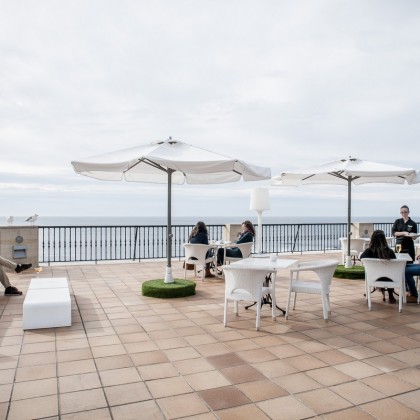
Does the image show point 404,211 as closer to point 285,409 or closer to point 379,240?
point 379,240

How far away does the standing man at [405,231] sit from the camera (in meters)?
6.58

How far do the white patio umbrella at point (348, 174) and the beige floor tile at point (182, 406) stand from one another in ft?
17.1

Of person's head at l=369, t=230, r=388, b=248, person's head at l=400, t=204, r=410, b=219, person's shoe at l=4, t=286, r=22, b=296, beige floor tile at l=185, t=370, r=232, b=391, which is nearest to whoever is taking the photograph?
beige floor tile at l=185, t=370, r=232, b=391

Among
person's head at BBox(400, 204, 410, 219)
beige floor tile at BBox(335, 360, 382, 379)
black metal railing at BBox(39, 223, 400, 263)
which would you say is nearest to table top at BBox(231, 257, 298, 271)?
beige floor tile at BBox(335, 360, 382, 379)

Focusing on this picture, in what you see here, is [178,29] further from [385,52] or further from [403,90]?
[403,90]

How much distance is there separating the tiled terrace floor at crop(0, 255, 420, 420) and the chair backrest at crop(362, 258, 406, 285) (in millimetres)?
442

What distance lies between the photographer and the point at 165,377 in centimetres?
298

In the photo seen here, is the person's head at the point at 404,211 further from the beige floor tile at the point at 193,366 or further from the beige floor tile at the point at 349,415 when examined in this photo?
the beige floor tile at the point at 349,415

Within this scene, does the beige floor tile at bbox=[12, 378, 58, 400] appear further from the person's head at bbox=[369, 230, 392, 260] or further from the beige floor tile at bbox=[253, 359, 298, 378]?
the person's head at bbox=[369, 230, 392, 260]

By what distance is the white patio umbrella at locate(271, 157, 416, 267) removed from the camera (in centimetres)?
666

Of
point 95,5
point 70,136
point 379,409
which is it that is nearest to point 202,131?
point 70,136

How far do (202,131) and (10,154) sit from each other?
14.7 feet

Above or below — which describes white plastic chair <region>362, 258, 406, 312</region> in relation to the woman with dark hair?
below

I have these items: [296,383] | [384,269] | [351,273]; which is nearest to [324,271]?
[384,269]
